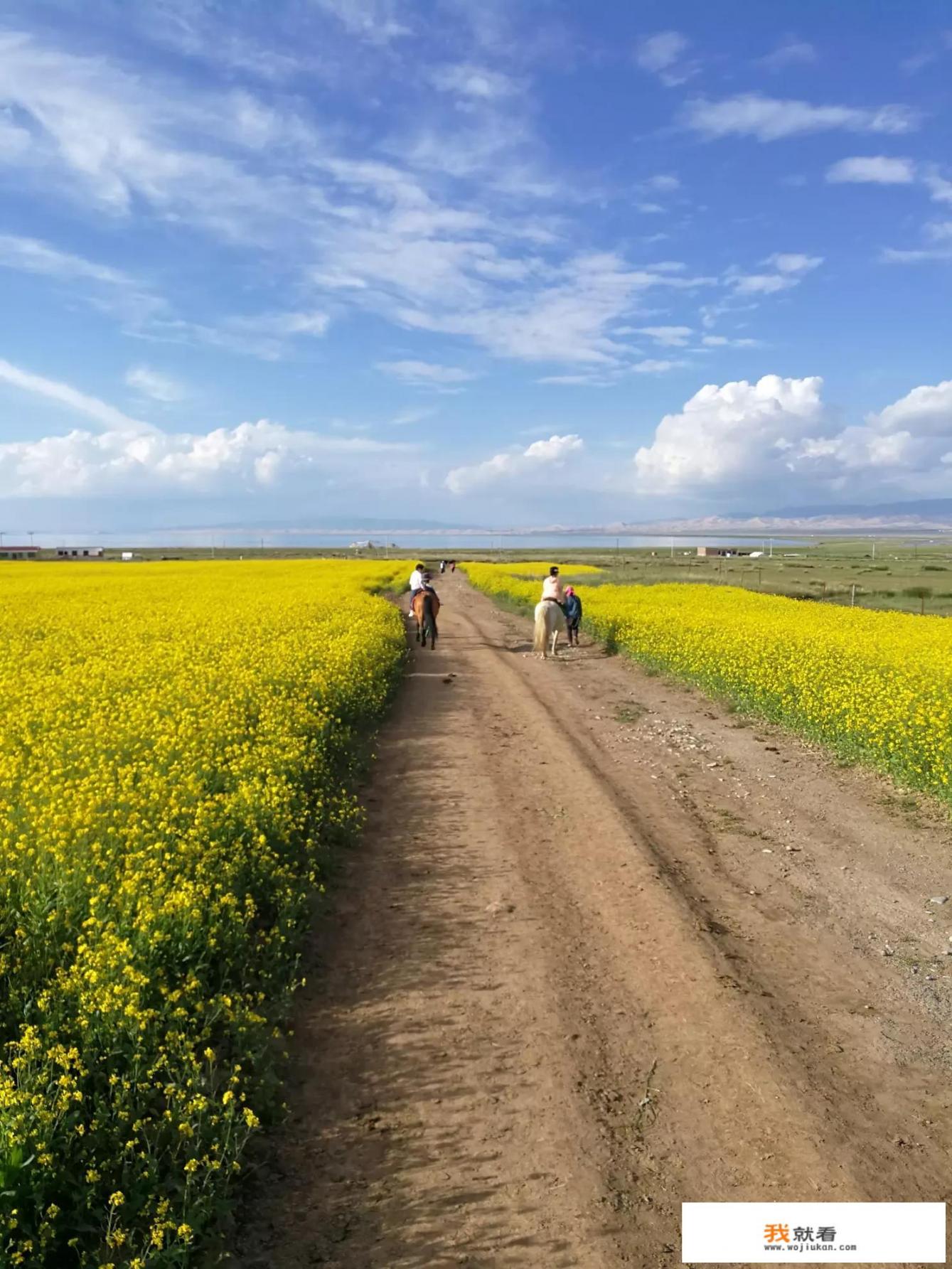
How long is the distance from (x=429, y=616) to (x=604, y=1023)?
1652 cm

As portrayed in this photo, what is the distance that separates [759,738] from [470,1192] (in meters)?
9.69

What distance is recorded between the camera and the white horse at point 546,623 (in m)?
20.3

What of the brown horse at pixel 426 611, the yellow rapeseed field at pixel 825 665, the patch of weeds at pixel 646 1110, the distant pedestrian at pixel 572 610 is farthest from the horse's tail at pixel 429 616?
the patch of weeds at pixel 646 1110

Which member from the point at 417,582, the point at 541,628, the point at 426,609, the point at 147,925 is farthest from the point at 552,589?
the point at 147,925

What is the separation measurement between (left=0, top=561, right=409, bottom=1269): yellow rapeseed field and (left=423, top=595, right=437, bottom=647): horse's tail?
8.74 metres

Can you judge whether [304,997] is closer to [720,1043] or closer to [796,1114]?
[720,1043]

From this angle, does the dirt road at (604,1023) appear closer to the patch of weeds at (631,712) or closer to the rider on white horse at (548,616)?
the patch of weeds at (631,712)

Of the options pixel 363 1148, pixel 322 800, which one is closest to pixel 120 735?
pixel 322 800

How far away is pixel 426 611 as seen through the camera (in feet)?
68.5

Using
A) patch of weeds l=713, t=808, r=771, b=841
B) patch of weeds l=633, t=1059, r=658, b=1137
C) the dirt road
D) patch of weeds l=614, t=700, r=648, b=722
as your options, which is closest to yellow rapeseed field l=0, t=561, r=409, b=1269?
the dirt road

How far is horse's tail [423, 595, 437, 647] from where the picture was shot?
20734 millimetres

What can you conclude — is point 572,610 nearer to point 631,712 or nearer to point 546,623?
point 546,623

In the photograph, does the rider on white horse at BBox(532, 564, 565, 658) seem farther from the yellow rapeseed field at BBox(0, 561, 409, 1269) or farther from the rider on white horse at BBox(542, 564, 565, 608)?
the yellow rapeseed field at BBox(0, 561, 409, 1269)

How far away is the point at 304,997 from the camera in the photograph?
5207mm
